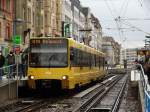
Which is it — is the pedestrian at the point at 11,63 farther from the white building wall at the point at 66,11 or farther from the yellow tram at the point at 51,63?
the white building wall at the point at 66,11

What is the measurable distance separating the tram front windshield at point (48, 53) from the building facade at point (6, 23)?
2762 cm

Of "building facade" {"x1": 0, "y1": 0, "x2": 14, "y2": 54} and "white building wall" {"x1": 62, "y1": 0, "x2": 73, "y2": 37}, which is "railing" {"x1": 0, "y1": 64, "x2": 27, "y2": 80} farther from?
"white building wall" {"x1": 62, "y1": 0, "x2": 73, "y2": 37}

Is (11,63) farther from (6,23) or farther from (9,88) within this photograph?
(6,23)

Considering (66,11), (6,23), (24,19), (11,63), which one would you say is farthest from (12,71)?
(66,11)

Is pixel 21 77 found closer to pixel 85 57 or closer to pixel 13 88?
pixel 13 88

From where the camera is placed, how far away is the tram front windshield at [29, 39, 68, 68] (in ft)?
98.6

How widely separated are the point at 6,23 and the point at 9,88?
33092 millimetres

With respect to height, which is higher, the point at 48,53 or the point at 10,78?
the point at 48,53

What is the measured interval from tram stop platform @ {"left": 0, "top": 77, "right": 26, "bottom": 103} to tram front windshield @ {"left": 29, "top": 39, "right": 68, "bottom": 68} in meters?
1.47

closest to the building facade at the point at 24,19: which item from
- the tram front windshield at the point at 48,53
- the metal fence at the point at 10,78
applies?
the metal fence at the point at 10,78

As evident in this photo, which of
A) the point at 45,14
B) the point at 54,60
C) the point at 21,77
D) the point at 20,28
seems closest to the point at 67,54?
the point at 54,60

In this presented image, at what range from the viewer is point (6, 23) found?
203 feet

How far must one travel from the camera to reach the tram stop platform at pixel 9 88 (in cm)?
2842

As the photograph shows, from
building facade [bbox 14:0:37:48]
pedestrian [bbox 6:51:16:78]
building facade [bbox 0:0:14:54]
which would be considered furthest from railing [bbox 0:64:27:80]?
building facade [bbox 14:0:37:48]
